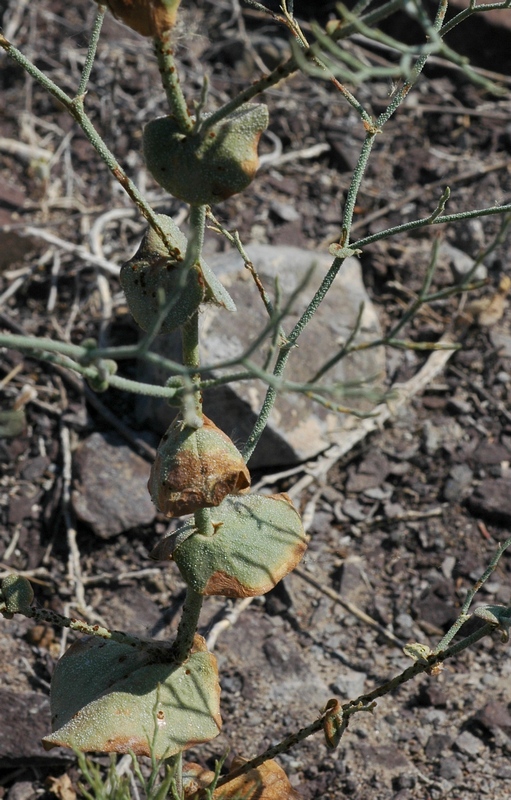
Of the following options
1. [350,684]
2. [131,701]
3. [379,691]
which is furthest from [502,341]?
[131,701]

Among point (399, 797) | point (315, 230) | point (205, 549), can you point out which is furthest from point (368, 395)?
point (315, 230)

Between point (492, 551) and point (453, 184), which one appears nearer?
point (492, 551)

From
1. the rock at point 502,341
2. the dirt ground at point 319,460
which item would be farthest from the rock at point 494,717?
the rock at point 502,341

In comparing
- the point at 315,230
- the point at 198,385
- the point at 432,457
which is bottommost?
the point at 198,385

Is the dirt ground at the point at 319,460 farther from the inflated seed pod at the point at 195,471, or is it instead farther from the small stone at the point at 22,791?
the inflated seed pod at the point at 195,471

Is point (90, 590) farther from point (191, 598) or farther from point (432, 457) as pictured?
point (432, 457)

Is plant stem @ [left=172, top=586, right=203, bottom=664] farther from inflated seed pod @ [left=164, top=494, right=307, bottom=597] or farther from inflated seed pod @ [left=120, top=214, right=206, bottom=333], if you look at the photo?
inflated seed pod @ [left=120, top=214, right=206, bottom=333]
